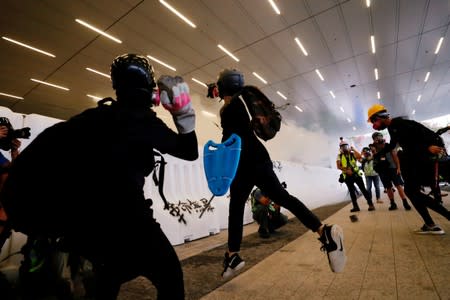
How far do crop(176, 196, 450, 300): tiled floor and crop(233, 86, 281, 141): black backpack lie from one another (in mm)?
1118

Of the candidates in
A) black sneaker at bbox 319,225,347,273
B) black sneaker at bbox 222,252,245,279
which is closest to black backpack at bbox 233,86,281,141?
black sneaker at bbox 319,225,347,273

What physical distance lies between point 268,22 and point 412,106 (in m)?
14.4

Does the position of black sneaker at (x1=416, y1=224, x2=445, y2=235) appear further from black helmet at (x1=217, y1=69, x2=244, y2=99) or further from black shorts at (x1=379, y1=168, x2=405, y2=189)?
black shorts at (x1=379, y1=168, x2=405, y2=189)

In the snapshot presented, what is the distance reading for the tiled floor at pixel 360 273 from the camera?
1.54 meters

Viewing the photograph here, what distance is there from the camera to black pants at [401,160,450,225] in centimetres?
279

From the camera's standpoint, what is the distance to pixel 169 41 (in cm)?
729

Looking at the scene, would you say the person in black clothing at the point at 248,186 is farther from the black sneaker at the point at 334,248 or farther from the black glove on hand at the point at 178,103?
the black glove on hand at the point at 178,103

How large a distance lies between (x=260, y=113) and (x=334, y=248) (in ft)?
3.37

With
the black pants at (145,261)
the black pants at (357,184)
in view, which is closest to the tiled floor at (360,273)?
the black pants at (145,261)

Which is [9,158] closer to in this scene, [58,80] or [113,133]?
[113,133]

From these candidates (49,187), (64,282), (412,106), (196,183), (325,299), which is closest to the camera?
(49,187)

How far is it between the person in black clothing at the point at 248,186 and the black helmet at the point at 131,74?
31.6 inches

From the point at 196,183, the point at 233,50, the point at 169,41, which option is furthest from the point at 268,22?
the point at 196,183

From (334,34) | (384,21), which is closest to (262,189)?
(334,34)
